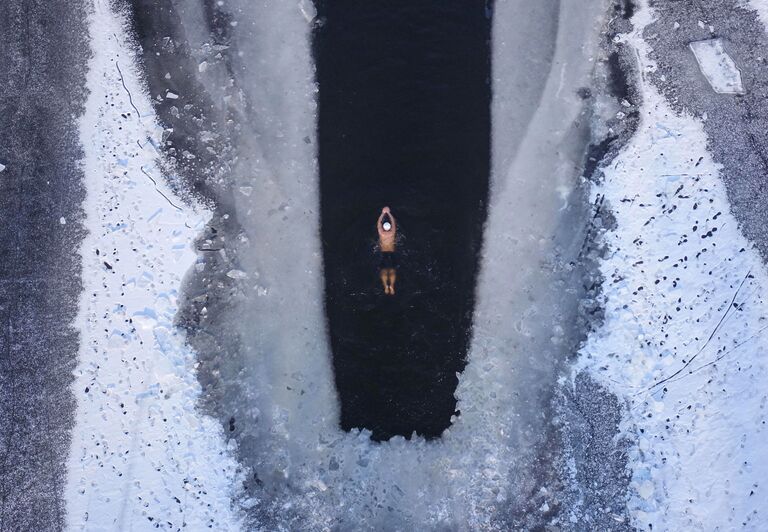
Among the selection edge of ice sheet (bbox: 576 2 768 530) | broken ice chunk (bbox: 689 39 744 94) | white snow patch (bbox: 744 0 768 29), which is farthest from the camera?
white snow patch (bbox: 744 0 768 29)

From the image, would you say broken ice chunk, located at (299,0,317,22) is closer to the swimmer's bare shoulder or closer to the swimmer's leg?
the swimmer's bare shoulder

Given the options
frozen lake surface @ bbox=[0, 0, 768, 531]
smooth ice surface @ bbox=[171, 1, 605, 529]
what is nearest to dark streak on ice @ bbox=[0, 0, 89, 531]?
frozen lake surface @ bbox=[0, 0, 768, 531]

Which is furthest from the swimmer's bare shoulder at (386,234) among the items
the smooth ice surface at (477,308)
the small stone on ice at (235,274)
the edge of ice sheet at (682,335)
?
the edge of ice sheet at (682,335)

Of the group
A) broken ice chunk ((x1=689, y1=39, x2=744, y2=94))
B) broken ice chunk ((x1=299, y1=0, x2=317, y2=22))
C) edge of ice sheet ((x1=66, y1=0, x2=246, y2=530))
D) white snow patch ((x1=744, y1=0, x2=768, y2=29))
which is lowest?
edge of ice sheet ((x1=66, y1=0, x2=246, y2=530))

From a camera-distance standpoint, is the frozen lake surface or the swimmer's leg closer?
the frozen lake surface

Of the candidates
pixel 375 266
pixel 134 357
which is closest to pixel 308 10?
pixel 375 266

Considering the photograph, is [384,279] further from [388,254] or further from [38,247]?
[38,247]

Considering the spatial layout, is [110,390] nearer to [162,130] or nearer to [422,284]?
[162,130]
